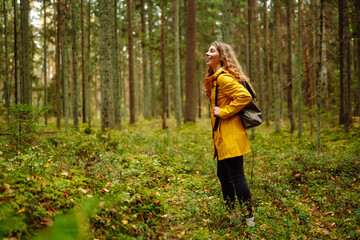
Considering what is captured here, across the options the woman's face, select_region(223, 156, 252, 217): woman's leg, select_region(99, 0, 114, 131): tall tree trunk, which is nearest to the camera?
select_region(223, 156, 252, 217): woman's leg

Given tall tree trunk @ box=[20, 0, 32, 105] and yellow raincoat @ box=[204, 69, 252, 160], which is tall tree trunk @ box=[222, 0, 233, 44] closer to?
yellow raincoat @ box=[204, 69, 252, 160]

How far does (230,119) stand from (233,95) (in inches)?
13.3

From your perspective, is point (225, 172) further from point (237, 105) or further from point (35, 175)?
point (35, 175)

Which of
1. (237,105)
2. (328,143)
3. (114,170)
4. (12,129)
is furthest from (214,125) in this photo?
(328,143)

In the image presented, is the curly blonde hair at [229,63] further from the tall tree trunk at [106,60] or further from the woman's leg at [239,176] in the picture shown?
the tall tree trunk at [106,60]

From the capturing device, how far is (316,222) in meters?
3.81

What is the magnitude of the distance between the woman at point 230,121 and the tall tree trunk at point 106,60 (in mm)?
6238

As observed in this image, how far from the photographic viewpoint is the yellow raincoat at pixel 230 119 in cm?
323

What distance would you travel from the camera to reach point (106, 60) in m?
8.92

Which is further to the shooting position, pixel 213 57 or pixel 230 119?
pixel 213 57

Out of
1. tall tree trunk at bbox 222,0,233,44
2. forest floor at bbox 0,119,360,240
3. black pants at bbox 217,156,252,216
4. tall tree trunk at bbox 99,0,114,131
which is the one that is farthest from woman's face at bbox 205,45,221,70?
tall tree trunk at bbox 222,0,233,44

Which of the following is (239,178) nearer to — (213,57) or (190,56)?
(213,57)

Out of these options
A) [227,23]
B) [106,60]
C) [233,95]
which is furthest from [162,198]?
[227,23]

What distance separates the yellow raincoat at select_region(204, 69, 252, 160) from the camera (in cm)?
323
